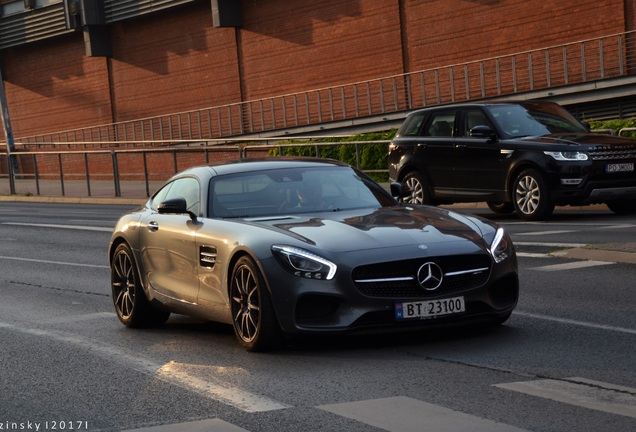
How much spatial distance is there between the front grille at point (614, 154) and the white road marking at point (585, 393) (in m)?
12.3

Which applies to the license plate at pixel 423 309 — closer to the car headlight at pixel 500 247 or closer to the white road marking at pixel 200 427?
the car headlight at pixel 500 247

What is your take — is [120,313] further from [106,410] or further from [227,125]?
[227,125]

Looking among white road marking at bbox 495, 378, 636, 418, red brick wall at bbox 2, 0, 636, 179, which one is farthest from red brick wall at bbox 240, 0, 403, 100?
white road marking at bbox 495, 378, 636, 418

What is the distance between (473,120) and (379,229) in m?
12.0

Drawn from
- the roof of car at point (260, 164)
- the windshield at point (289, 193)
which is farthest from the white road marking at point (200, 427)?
the roof of car at point (260, 164)

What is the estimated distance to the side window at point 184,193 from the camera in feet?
34.5

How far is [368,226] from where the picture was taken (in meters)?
9.32

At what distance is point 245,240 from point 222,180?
137 centimetres

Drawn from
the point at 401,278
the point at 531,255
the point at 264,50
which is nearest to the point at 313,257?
the point at 401,278

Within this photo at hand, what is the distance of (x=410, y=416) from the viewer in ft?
22.3

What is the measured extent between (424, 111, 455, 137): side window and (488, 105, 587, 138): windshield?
0.87 meters

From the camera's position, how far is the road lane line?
7426 mm

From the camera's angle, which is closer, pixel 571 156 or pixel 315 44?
pixel 571 156
